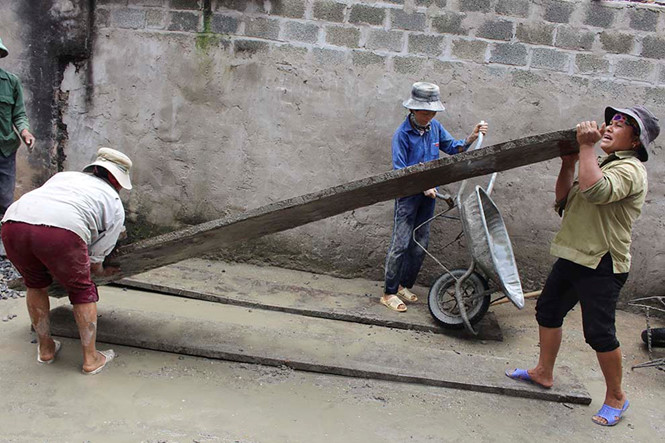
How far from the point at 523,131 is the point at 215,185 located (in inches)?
111

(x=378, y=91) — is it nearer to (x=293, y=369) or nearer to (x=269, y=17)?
(x=269, y=17)

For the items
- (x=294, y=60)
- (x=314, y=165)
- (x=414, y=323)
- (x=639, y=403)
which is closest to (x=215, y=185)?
(x=314, y=165)

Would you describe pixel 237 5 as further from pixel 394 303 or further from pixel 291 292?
pixel 394 303

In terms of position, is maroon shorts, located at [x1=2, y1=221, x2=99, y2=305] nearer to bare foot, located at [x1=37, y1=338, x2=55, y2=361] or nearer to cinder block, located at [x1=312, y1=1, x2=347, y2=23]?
bare foot, located at [x1=37, y1=338, x2=55, y2=361]

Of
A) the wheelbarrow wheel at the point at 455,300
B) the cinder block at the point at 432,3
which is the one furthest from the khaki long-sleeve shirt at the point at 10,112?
the wheelbarrow wheel at the point at 455,300

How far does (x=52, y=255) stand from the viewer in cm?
318

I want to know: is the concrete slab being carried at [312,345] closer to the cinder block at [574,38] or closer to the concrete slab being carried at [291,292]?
the concrete slab being carried at [291,292]

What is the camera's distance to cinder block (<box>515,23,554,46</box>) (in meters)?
4.84

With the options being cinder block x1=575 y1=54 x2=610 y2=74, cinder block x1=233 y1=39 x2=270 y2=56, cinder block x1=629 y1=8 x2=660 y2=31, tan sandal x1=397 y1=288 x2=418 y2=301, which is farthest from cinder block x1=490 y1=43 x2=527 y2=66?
tan sandal x1=397 y1=288 x2=418 y2=301

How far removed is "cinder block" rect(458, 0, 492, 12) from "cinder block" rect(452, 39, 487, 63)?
26 centimetres

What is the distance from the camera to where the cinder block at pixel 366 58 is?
16.6 ft

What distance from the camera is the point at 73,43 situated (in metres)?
5.25

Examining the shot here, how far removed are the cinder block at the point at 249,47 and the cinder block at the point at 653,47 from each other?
3.18 metres

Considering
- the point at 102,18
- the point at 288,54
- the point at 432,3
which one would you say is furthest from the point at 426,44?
the point at 102,18
